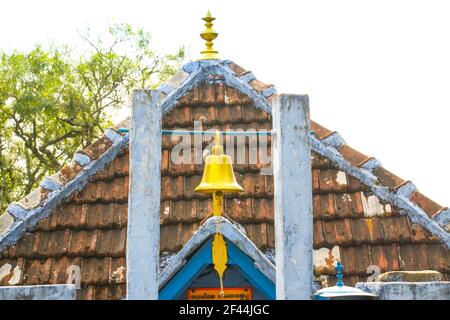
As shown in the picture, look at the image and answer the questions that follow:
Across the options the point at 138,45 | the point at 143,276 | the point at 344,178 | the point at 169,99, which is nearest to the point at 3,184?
the point at 138,45

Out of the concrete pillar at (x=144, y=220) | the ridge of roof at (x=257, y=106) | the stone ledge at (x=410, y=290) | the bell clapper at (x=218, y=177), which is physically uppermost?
the ridge of roof at (x=257, y=106)

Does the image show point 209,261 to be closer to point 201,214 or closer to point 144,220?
point 201,214

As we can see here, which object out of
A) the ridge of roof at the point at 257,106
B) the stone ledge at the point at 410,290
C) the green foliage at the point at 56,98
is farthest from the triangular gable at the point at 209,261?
the green foliage at the point at 56,98

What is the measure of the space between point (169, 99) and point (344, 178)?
2.04m

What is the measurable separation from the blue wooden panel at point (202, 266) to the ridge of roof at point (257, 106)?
157cm

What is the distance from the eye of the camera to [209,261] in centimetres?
830

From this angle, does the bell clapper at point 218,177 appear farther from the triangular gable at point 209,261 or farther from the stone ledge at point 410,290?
the stone ledge at point 410,290

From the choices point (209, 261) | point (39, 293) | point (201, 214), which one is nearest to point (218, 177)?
point (209, 261)

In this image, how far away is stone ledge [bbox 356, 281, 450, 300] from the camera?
624 centimetres

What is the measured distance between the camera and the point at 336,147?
371 inches

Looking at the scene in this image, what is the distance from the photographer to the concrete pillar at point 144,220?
682 cm
